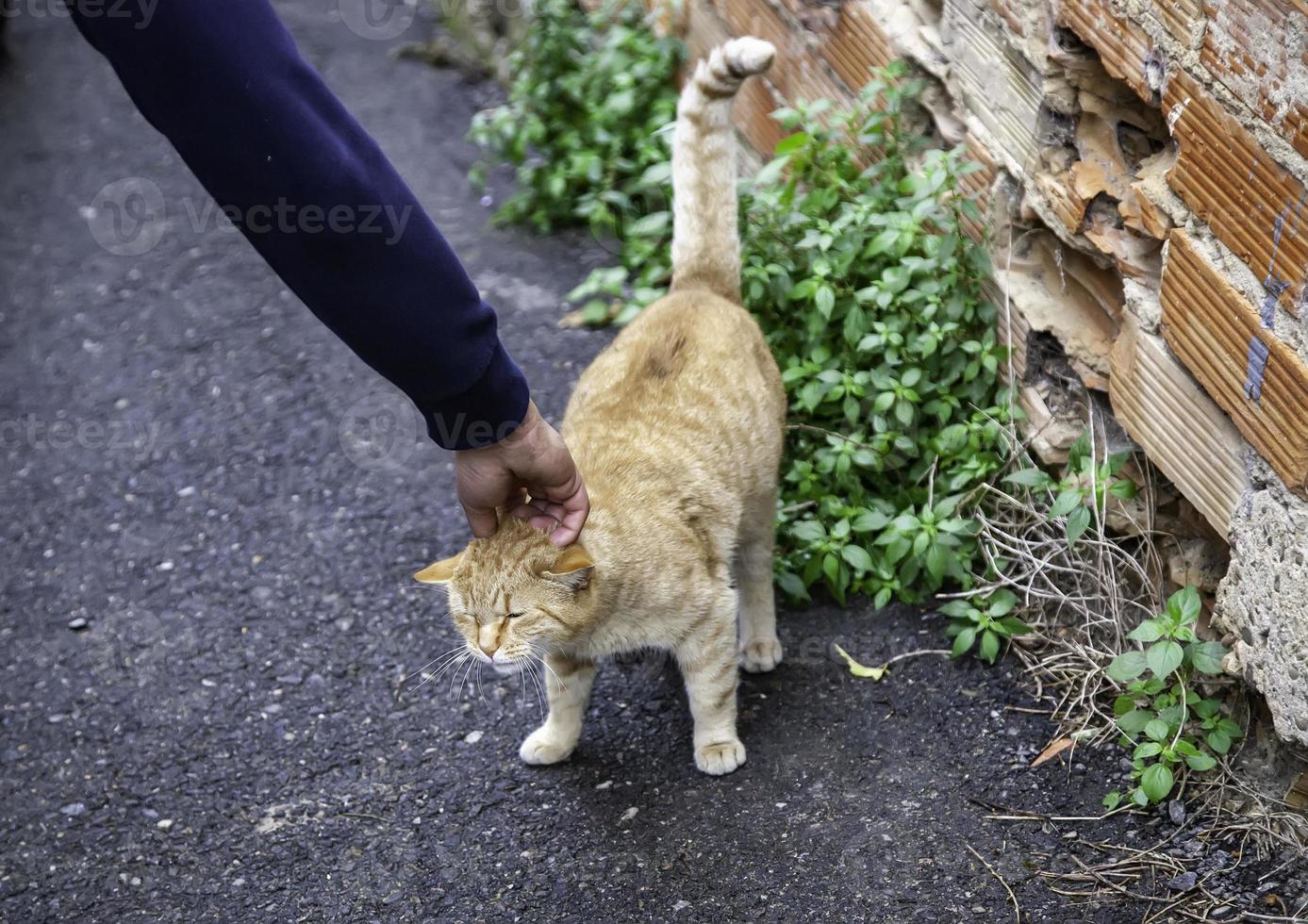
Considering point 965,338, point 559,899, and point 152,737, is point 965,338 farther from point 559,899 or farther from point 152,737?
point 152,737

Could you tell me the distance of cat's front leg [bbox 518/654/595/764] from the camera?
2.85 m

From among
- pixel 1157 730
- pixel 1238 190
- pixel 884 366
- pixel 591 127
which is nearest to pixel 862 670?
pixel 1157 730

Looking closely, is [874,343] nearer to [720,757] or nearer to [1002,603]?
[1002,603]

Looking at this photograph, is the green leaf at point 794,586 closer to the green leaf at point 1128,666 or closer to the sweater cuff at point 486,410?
the green leaf at point 1128,666

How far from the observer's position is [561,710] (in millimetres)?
2871

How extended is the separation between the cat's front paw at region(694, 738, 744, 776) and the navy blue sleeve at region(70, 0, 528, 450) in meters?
1.09

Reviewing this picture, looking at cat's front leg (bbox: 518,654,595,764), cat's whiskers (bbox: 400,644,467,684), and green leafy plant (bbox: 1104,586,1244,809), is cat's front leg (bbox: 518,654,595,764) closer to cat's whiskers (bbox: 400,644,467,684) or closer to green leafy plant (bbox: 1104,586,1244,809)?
cat's whiskers (bbox: 400,644,467,684)

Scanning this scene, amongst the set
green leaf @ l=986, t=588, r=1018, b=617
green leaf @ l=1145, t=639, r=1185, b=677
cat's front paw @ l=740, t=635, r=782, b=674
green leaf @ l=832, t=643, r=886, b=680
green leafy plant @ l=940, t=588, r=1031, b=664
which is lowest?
cat's front paw @ l=740, t=635, r=782, b=674

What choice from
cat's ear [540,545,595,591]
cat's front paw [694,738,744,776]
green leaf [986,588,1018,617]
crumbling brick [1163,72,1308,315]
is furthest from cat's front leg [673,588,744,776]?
crumbling brick [1163,72,1308,315]

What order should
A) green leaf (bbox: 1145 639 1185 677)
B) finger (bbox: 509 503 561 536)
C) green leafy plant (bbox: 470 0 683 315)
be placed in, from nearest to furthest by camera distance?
green leaf (bbox: 1145 639 1185 677)
finger (bbox: 509 503 561 536)
green leafy plant (bbox: 470 0 683 315)

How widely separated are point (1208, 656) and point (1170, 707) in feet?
0.44

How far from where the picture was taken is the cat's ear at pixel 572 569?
2484mm

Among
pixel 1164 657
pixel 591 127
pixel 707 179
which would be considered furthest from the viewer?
pixel 591 127

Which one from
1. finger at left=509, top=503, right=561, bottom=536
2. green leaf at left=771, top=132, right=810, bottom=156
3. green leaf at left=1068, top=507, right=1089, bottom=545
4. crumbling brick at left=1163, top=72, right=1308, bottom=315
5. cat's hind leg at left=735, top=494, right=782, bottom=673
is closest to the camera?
crumbling brick at left=1163, top=72, right=1308, bottom=315
